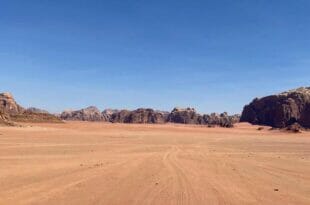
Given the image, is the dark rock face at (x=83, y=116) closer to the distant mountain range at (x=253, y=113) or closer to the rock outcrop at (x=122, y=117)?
the distant mountain range at (x=253, y=113)

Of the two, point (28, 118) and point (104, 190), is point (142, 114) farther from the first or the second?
point (104, 190)

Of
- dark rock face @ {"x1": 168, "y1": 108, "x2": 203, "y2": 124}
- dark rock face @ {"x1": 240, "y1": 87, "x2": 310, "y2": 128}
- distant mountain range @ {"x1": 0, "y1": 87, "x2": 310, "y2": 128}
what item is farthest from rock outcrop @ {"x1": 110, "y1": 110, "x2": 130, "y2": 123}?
dark rock face @ {"x1": 240, "y1": 87, "x2": 310, "y2": 128}

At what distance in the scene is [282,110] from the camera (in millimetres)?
95000

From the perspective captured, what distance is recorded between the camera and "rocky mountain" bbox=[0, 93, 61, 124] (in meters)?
50.8

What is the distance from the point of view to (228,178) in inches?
483

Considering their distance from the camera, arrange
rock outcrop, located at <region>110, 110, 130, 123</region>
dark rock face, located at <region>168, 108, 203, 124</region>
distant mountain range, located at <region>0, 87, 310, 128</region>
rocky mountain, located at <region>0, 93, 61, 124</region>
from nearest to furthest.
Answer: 1. rocky mountain, located at <region>0, 93, 61, 124</region>
2. distant mountain range, located at <region>0, 87, 310, 128</region>
3. rock outcrop, located at <region>110, 110, 130, 123</region>
4. dark rock face, located at <region>168, 108, 203, 124</region>

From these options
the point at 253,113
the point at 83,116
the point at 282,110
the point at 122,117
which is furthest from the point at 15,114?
the point at 83,116

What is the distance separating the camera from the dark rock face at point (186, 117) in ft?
409

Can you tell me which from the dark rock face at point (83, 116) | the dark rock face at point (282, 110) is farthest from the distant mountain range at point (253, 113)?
the dark rock face at point (83, 116)

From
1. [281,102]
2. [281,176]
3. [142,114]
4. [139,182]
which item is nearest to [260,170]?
[281,176]

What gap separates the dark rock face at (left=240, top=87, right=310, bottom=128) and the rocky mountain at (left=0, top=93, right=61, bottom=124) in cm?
4426

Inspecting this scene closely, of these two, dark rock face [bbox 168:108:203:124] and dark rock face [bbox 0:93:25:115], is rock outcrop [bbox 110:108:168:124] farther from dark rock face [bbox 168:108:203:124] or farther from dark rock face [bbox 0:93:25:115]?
dark rock face [bbox 0:93:25:115]

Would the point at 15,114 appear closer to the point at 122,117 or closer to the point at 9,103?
the point at 9,103

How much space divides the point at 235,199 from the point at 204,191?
101 cm
